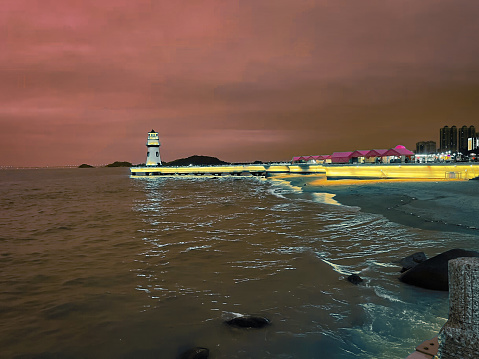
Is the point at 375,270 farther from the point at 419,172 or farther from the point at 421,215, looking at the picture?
the point at 419,172

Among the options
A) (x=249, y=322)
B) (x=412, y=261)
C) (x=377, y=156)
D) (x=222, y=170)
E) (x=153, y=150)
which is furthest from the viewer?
(x=222, y=170)

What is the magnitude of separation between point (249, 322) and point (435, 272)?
434cm

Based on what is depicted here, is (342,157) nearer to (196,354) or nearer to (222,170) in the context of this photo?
(222,170)

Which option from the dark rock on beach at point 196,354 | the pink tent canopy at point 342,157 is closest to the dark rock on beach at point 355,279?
the dark rock on beach at point 196,354

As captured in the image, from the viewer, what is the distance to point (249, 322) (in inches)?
234

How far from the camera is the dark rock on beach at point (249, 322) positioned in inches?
232

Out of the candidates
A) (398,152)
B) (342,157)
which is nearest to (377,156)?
(398,152)

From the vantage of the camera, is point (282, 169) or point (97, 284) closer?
point (97, 284)

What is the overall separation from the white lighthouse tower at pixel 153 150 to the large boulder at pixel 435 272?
301ft

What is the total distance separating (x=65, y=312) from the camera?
7027 millimetres

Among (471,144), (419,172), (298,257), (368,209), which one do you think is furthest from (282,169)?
Result: (471,144)

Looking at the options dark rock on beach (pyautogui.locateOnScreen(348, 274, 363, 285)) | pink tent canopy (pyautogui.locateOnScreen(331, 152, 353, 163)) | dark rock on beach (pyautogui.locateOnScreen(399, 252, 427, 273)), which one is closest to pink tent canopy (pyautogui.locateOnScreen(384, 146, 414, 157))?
pink tent canopy (pyautogui.locateOnScreen(331, 152, 353, 163))

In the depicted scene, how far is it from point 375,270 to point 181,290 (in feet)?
16.8

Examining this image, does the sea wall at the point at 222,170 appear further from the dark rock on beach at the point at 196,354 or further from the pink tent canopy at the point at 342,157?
the dark rock on beach at the point at 196,354
